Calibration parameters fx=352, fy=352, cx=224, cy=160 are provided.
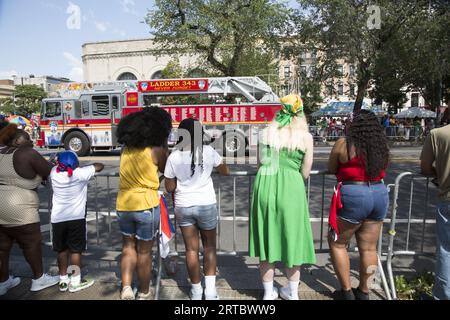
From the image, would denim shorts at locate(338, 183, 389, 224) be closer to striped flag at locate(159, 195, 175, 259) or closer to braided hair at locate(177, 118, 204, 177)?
braided hair at locate(177, 118, 204, 177)

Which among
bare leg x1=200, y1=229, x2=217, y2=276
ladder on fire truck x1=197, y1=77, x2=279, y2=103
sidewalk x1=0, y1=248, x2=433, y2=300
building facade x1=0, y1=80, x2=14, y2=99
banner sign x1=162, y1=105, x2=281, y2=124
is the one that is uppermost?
building facade x1=0, y1=80, x2=14, y2=99

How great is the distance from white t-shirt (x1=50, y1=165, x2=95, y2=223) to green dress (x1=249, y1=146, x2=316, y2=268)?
66.8 inches

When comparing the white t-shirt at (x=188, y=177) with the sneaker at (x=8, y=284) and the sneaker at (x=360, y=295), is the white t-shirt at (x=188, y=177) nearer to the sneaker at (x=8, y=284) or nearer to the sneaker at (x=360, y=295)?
the sneaker at (x=360, y=295)

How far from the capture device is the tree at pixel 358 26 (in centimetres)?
1708

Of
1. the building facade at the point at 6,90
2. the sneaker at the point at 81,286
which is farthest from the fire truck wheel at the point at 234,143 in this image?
the building facade at the point at 6,90

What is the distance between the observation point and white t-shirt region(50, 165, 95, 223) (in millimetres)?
3334

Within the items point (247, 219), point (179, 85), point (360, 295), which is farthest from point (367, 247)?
point (179, 85)

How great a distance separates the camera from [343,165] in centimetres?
297

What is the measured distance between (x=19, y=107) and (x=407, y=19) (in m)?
49.9

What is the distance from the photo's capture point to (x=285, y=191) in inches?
115

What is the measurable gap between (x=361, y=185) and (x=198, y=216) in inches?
54.6

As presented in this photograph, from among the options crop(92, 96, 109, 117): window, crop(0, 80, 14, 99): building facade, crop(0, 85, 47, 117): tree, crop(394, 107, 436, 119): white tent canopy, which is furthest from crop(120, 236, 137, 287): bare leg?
crop(0, 80, 14, 99): building facade

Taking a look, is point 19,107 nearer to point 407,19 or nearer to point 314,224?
point 407,19

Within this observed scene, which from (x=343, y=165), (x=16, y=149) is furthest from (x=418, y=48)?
(x=16, y=149)
